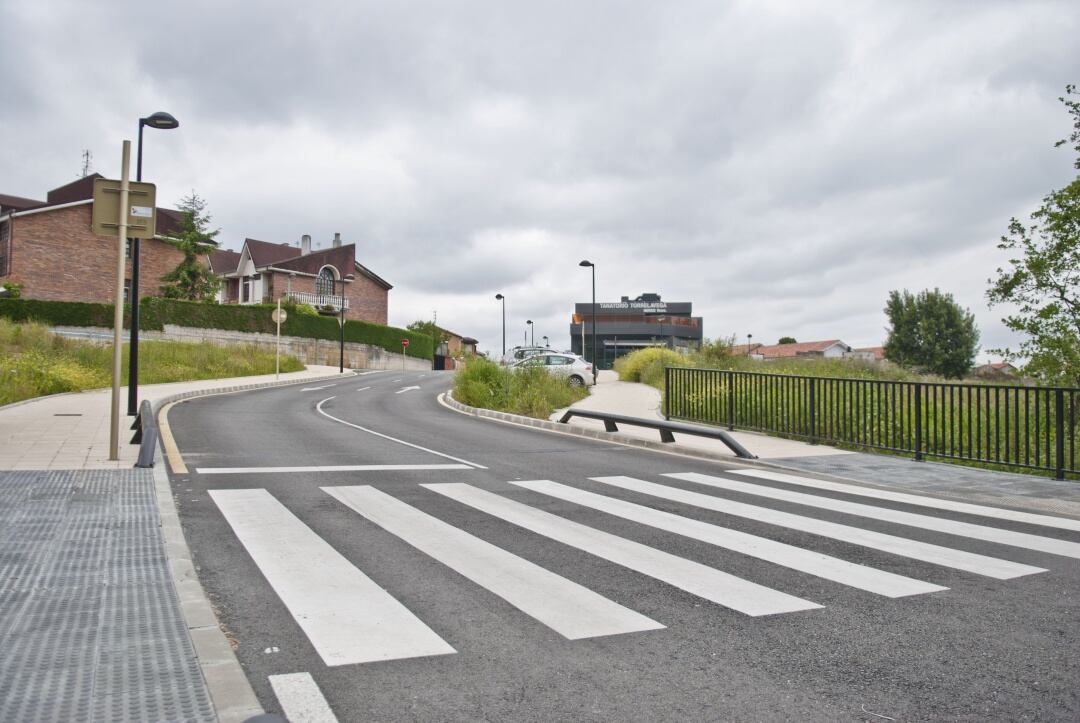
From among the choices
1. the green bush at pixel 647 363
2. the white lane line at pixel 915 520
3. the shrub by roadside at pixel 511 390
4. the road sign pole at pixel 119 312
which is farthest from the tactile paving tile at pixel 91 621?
the green bush at pixel 647 363

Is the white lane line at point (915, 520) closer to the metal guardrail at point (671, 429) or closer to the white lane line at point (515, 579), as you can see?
the metal guardrail at point (671, 429)

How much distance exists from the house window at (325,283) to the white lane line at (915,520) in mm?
54435

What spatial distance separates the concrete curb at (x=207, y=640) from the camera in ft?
9.27

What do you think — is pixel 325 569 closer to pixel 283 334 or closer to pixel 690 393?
pixel 690 393

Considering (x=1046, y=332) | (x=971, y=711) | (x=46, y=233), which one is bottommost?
(x=971, y=711)

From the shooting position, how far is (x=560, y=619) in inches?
154

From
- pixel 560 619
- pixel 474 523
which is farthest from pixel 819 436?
pixel 560 619

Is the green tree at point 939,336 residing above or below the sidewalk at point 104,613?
above

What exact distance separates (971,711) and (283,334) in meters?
49.4

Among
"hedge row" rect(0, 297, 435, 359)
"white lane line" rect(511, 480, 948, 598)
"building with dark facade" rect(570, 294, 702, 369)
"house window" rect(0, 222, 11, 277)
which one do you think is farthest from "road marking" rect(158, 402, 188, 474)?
"building with dark facade" rect(570, 294, 702, 369)

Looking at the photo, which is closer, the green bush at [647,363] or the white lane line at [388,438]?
the white lane line at [388,438]

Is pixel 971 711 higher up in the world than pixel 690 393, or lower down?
lower down

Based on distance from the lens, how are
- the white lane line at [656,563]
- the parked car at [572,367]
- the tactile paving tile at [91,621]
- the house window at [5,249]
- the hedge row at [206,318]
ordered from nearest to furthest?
the tactile paving tile at [91,621], the white lane line at [656,563], the parked car at [572,367], the hedge row at [206,318], the house window at [5,249]

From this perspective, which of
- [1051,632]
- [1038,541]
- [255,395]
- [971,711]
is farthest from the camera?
[255,395]
